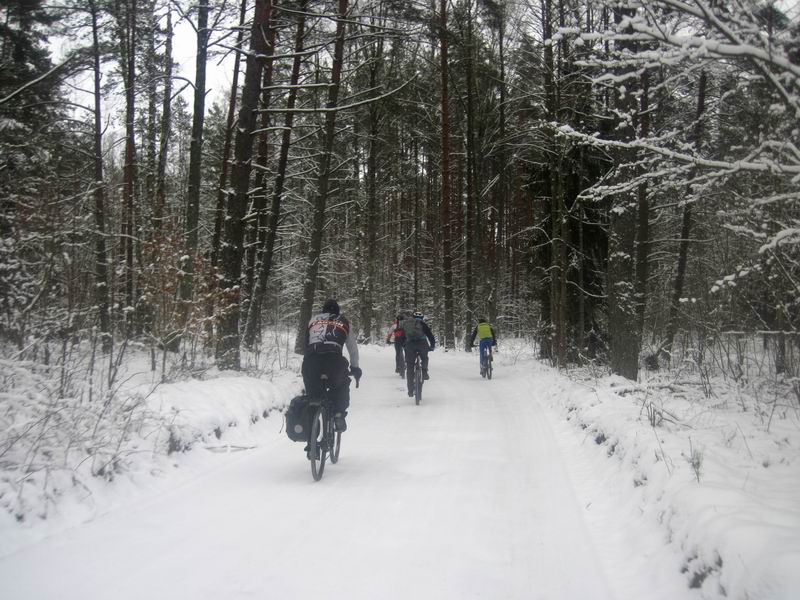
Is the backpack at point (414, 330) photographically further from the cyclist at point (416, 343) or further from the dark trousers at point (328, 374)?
the dark trousers at point (328, 374)

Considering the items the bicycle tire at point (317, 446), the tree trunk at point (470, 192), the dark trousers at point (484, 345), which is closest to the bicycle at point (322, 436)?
the bicycle tire at point (317, 446)

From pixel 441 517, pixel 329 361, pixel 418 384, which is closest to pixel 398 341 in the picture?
pixel 418 384

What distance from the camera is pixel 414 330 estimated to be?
1305 centimetres

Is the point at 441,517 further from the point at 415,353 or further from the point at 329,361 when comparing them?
the point at 415,353

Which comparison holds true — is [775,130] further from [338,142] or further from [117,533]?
[338,142]

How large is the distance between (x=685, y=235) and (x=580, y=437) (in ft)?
43.8

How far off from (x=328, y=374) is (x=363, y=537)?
260cm

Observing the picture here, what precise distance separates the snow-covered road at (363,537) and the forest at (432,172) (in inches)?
107

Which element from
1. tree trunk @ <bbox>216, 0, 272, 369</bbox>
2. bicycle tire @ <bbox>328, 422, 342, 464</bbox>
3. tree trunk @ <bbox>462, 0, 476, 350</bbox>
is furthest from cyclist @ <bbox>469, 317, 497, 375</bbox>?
bicycle tire @ <bbox>328, 422, 342, 464</bbox>

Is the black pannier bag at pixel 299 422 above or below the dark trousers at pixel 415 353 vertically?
below

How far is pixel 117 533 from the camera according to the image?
4465 millimetres

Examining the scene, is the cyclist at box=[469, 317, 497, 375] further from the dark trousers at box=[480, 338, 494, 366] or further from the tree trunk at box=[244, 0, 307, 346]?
the tree trunk at box=[244, 0, 307, 346]

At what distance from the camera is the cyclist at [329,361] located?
683 centimetres

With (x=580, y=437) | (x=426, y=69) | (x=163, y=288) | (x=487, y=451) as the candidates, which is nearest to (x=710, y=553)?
(x=487, y=451)
